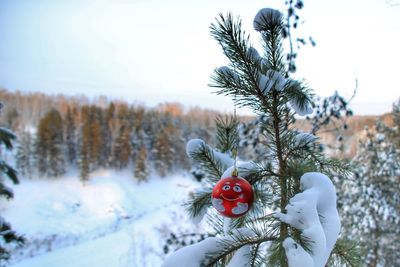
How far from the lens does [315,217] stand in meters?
0.93

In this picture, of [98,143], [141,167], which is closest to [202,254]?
[141,167]

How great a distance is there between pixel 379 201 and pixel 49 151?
26813mm

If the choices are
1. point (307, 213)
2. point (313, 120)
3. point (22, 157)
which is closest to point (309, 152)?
point (307, 213)

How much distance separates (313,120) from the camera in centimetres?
285

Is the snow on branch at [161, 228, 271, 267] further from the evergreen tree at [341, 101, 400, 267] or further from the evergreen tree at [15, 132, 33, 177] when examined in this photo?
the evergreen tree at [15, 132, 33, 177]

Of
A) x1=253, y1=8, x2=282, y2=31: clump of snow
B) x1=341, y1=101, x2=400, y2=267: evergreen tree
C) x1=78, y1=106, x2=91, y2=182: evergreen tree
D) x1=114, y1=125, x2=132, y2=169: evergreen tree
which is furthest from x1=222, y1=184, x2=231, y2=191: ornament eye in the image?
x1=114, y1=125, x2=132, y2=169: evergreen tree

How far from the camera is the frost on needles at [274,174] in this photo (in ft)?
3.10

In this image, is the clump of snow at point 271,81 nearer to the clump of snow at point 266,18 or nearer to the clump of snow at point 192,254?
the clump of snow at point 266,18

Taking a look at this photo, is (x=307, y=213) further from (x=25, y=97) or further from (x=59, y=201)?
(x=25, y=97)

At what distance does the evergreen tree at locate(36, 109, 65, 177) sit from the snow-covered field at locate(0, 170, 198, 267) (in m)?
→ 0.99

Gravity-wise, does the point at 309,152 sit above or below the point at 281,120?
below

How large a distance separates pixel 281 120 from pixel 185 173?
3059 cm

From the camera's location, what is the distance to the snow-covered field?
45.5 ft

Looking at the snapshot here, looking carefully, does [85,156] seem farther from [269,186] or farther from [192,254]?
[192,254]
